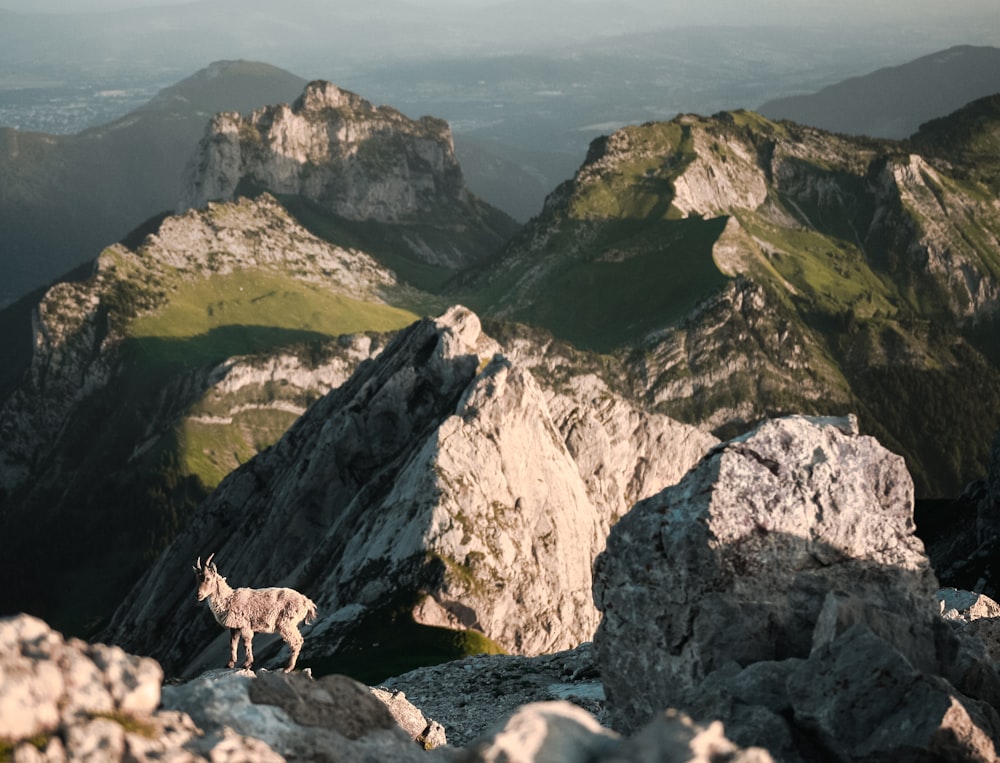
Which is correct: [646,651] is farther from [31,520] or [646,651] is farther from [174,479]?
[31,520]

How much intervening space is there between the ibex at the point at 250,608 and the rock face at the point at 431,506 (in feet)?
54.6

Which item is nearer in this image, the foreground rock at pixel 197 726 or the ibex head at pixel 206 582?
the foreground rock at pixel 197 726

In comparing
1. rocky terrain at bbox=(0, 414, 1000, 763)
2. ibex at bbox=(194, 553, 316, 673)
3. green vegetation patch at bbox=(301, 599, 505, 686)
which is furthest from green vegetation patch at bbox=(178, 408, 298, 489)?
rocky terrain at bbox=(0, 414, 1000, 763)

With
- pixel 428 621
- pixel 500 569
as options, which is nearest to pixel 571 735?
pixel 428 621

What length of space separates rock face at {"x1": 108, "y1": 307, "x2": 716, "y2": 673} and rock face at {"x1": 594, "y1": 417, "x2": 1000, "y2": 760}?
2933 centimetres

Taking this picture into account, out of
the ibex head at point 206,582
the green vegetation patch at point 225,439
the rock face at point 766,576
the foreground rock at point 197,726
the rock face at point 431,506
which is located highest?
the foreground rock at point 197,726

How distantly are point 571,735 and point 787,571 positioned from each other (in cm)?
1380

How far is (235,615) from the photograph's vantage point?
123 ft

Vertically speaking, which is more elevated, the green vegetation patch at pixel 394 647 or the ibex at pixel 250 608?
the ibex at pixel 250 608

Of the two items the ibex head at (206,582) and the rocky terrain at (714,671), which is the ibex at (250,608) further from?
the rocky terrain at (714,671)

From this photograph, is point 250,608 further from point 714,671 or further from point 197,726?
point 197,726

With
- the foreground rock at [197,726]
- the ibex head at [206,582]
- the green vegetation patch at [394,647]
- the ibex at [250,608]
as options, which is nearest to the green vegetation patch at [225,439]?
the green vegetation patch at [394,647]

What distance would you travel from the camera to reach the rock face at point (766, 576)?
82.6 feet

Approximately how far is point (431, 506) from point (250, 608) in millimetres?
23922
